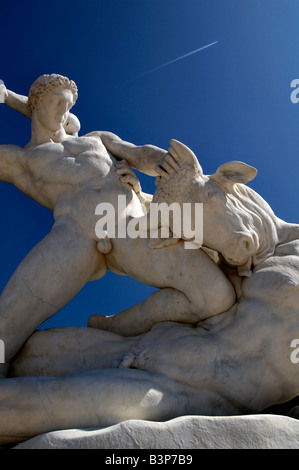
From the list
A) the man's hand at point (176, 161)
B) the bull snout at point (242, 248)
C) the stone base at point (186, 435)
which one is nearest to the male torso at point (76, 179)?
the man's hand at point (176, 161)

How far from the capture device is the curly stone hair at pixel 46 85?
4.72 metres

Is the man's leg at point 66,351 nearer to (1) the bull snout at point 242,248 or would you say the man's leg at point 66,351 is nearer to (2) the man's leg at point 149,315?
(2) the man's leg at point 149,315

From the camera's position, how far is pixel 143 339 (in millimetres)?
3709

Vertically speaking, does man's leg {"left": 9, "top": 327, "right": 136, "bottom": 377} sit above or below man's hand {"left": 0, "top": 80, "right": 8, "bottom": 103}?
below

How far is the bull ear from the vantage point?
155 inches

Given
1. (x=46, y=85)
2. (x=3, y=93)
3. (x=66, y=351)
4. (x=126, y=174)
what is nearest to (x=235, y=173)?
(x=126, y=174)

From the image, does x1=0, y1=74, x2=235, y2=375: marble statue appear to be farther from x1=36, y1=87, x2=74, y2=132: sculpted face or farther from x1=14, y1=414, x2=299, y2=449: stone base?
x1=14, y1=414, x2=299, y2=449: stone base

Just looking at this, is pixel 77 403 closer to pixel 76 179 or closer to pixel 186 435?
pixel 186 435

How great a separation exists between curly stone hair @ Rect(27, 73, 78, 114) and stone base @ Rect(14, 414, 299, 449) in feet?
10.4

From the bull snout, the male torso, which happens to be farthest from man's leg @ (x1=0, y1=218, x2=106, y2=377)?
the bull snout

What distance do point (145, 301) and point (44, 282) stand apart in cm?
82

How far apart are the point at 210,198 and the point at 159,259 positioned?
63 cm

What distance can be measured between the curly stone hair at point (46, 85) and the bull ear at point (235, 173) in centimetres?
177
